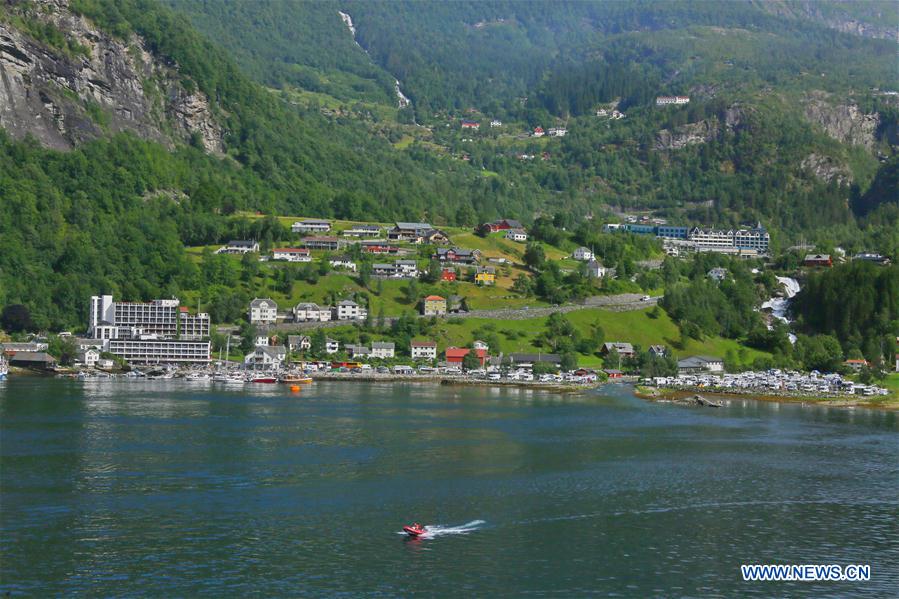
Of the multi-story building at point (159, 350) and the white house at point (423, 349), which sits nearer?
the multi-story building at point (159, 350)

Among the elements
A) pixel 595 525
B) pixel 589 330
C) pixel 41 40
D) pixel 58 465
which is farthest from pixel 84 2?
pixel 595 525

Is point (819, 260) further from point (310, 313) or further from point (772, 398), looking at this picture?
point (310, 313)

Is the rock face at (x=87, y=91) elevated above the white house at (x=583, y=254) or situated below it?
above

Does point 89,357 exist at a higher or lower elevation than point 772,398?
higher

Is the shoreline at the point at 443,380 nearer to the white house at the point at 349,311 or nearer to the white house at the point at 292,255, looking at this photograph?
the white house at the point at 349,311

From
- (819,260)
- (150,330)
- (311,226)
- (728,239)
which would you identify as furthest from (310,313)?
(728,239)

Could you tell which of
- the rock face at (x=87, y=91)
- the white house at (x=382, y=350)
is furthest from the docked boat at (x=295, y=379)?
the rock face at (x=87, y=91)
